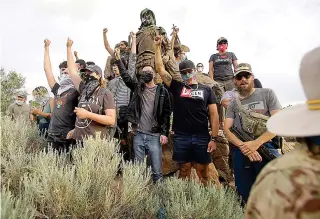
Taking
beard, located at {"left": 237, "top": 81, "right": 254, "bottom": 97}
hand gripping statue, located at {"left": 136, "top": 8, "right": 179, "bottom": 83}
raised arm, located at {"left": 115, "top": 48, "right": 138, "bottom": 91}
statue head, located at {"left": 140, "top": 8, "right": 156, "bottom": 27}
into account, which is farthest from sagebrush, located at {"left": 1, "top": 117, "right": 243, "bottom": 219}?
statue head, located at {"left": 140, "top": 8, "right": 156, "bottom": 27}

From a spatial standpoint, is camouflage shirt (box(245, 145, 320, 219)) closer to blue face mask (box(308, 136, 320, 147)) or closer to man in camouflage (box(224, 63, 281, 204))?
blue face mask (box(308, 136, 320, 147))

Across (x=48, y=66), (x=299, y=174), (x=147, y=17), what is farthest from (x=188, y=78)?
(x=299, y=174)

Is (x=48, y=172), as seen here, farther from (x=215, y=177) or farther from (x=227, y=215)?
(x=215, y=177)

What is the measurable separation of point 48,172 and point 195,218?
65.4 inches

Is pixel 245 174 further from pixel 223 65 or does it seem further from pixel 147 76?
pixel 223 65

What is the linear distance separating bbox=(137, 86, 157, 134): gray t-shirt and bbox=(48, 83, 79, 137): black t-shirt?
1065 millimetres

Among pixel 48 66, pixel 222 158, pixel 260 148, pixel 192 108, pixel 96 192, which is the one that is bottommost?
pixel 222 158

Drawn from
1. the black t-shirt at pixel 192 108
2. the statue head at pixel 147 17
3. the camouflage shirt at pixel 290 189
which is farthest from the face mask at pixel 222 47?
the camouflage shirt at pixel 290 189

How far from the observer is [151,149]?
5629 millimetres

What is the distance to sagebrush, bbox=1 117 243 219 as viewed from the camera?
141 inches

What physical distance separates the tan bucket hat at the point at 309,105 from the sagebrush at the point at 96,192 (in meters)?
2.48

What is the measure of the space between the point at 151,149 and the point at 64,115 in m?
1.44

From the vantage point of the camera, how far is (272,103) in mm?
4547

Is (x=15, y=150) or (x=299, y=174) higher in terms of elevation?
(x=299, y=174)
